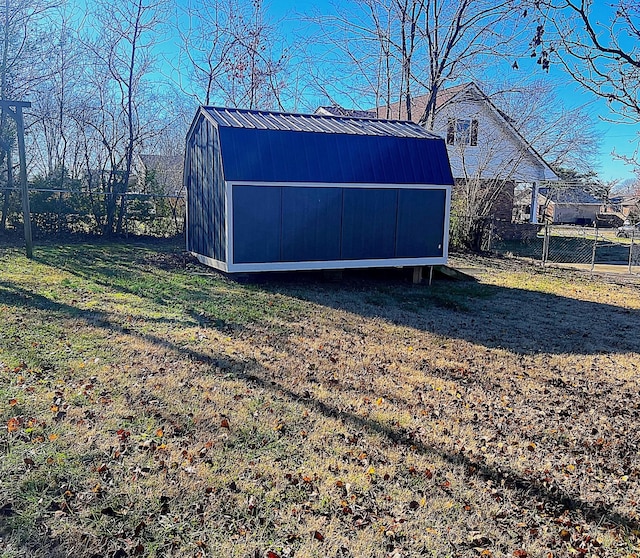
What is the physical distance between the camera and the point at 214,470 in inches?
111

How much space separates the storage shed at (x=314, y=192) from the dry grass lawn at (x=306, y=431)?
166 cm

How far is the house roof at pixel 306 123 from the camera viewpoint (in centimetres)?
809

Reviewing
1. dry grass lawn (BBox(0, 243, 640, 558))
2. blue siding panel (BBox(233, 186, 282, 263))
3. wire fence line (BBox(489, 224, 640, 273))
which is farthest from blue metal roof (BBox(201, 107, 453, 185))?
wire fence line (BBox(489, 224, 640, 273))

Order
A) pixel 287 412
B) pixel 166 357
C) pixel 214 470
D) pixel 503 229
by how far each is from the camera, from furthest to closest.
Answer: pixel 503 229, pixel 166 357, pixel 287 412, pixel 214 470

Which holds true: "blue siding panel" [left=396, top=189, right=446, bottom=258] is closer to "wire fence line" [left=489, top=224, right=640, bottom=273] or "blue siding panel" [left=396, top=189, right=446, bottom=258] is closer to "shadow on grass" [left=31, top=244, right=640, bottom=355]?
"shadow on grass" [left=31, top=244, right=640, bottom=355]

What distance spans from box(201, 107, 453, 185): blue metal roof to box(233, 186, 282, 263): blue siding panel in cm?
24

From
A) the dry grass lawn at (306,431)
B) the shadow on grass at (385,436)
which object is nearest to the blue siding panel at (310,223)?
the dry grass lawn at (306,431)

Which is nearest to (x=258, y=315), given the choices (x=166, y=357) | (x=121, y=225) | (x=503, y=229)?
(x=166, y=357)

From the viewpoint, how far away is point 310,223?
26.8 feet

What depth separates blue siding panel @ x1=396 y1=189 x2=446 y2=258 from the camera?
343 inches

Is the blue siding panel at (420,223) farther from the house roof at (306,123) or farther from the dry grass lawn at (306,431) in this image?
the dry grass lawn at (306,431)

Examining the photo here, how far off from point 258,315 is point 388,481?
3.68 metres

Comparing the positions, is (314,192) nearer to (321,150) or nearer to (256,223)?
(321,150)

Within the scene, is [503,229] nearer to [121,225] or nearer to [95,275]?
[121,225]
